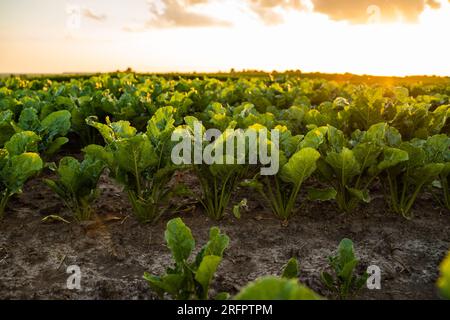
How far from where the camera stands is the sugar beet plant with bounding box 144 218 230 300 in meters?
2.06

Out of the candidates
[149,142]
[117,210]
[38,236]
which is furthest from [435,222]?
[38,236]

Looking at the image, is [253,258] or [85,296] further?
[253,258]

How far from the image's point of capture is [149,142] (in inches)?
128

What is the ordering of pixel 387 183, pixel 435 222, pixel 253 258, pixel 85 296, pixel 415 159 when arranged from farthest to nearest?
1. pixel 387 183
2. pixel 435 222
3. pixel 415 159
4. pixel 253 258
5. pixel 85 296

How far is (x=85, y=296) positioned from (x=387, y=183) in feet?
8.68

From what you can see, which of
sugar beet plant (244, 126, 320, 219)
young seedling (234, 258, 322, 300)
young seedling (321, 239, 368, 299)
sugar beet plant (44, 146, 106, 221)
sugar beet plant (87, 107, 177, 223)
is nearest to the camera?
young seedling (234, 258, 322, 300)

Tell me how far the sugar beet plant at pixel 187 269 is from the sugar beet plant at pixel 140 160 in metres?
0.92

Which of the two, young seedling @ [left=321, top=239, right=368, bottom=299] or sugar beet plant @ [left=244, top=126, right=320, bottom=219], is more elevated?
sugar beet plant @ [left=244, top=126, right=320, bottom=219]

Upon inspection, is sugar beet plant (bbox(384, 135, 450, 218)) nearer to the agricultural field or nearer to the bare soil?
the agricultural field

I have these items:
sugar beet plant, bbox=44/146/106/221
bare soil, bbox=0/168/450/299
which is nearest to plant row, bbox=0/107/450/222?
sugar beet plant, bbox=44/146/106/221

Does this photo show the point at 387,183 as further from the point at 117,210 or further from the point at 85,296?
the point at 85,296

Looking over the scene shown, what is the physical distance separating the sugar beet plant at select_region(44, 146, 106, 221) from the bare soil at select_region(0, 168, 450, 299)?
160 millimetres

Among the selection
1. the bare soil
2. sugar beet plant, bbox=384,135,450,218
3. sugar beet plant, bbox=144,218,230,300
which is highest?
sugar beet plant, bbox=384,135,450,218

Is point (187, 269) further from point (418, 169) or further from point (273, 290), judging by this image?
point (418, 169)
